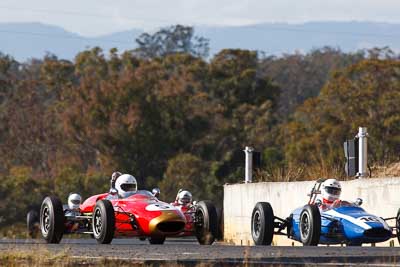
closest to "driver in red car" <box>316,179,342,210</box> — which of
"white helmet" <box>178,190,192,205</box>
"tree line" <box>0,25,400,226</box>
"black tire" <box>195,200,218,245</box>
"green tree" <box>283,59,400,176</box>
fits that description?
"black tire" <box>195,200,218,245</box>

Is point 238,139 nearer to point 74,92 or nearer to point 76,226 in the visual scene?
point 74,92

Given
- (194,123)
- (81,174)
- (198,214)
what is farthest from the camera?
(194,123)

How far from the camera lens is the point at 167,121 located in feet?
242

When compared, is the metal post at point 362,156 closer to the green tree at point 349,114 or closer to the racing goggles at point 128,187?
the racing goggles at point 128,187

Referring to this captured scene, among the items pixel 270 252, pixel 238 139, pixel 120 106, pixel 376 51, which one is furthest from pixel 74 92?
pixel 270 252

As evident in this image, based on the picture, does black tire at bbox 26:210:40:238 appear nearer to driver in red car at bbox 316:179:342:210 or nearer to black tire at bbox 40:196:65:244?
black tire at bbox 40:196:65:244

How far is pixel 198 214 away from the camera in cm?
2358

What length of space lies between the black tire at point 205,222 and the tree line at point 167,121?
35616mm

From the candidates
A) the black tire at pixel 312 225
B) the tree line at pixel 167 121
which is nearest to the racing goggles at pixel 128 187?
the black tire at pixel 312 225

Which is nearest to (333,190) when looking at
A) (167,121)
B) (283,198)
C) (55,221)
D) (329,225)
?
(329,225)

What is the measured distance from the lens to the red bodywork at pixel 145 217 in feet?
72.9

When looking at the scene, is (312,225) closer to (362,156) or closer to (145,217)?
(145,217)

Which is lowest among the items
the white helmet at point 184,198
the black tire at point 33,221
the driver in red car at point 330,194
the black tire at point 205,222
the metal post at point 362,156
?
the black tire at point 33,221

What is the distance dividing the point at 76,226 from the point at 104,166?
4739 cm
